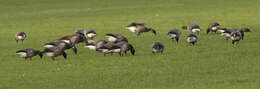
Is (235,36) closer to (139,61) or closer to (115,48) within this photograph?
(115,48)

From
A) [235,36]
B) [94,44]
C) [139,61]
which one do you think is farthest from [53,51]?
[235,36]

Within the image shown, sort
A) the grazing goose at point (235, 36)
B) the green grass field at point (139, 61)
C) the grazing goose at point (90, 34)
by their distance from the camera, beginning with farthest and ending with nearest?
1. the grazing goose at point (90, 34)
2. the grazing goose at point (235, 36)
3. the green grass field at point (139, 61)

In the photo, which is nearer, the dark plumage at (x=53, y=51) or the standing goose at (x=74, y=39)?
the dark plumage at (x=53, y=51)

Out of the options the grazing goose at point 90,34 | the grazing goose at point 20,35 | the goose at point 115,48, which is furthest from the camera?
the grazing goose at point 90,34

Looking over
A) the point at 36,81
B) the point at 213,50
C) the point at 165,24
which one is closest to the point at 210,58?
the point at 213,50

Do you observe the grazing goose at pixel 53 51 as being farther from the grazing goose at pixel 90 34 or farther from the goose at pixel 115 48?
the grazing goose at pixel 90 34

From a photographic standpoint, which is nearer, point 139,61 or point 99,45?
point 139,61

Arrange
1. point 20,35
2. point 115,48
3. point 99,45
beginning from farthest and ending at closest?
point 20,35, point 99,45, point 115,48

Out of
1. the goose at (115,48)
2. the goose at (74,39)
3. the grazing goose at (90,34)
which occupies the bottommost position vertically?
the grazing goose at (90,34)

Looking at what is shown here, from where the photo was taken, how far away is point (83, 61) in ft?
96.6

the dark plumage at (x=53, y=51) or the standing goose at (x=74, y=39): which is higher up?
the dark plumage at (x=53, y=51)

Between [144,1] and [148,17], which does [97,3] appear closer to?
[144,1]

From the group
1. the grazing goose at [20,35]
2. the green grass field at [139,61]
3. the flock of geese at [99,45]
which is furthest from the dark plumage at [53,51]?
the grazing goose at [20,35]

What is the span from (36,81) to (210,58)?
8809 millimetres
